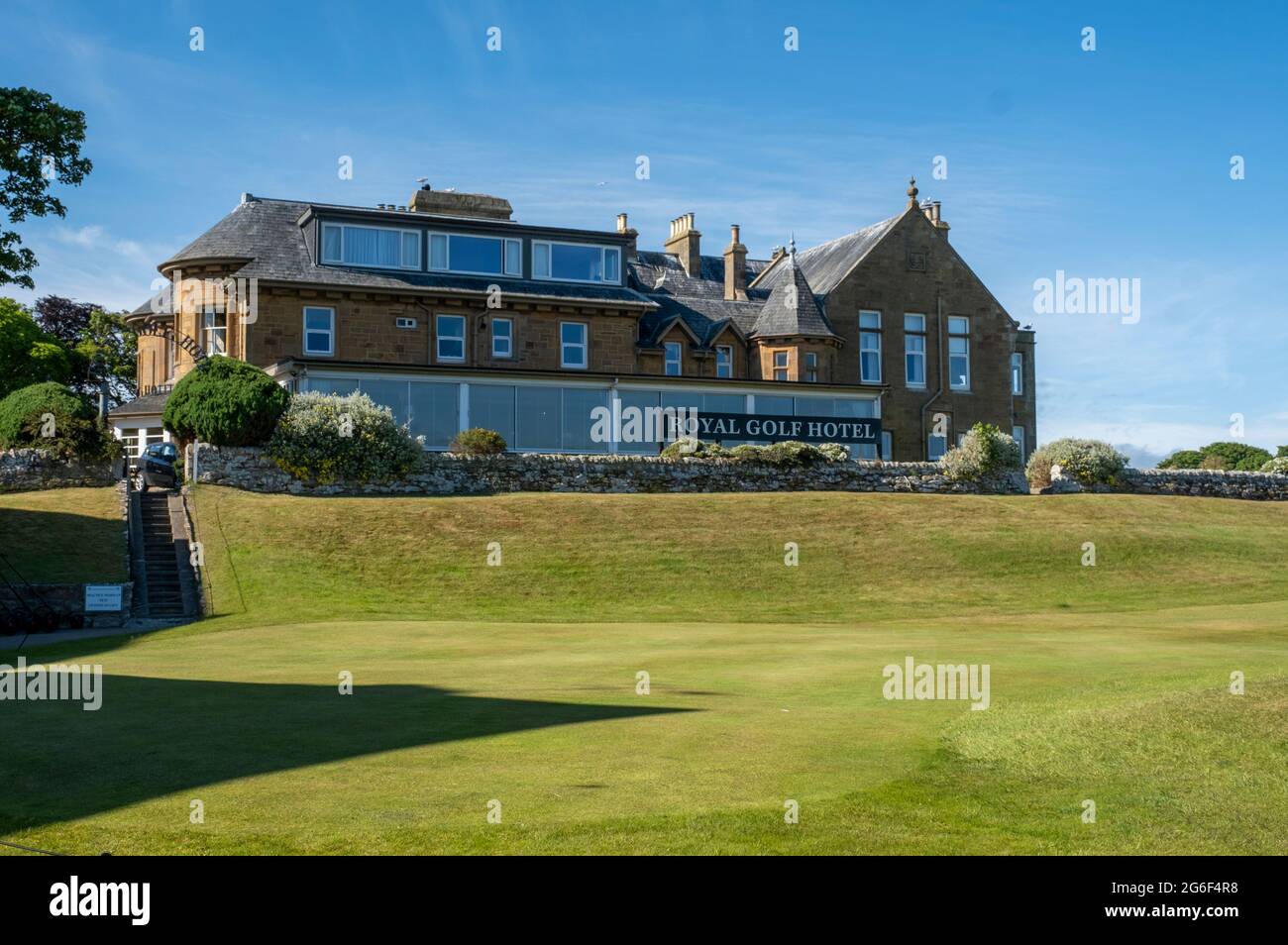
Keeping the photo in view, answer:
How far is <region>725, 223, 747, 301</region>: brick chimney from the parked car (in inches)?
1130

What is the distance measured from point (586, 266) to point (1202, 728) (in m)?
44.7

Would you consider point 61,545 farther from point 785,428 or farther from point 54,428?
point 785,428

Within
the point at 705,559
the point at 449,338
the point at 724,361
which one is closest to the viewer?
the point at 705,559

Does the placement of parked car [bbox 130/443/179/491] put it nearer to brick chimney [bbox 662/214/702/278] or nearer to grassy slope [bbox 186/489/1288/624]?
grassy slope [bbox 186/489/1288/624]

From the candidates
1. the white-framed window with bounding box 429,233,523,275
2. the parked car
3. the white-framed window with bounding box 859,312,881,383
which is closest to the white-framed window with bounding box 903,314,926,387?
the white-framed window with bounding box 859,312,881,383

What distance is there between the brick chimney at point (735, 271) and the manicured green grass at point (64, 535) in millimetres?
31515

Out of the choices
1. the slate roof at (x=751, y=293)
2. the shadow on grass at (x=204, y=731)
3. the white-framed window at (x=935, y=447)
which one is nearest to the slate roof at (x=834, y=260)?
the slate roof at (x=751, y=293)

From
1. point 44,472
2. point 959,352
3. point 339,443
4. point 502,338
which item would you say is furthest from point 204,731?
point 959,352

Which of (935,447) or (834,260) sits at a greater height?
(834,260)

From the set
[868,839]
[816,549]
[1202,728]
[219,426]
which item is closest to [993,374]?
[816,549]

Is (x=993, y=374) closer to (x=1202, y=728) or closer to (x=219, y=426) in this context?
(x=219, y=426)

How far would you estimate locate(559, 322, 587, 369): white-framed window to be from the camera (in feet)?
174

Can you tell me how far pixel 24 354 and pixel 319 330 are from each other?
28.4m

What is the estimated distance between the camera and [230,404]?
41.0 meters
